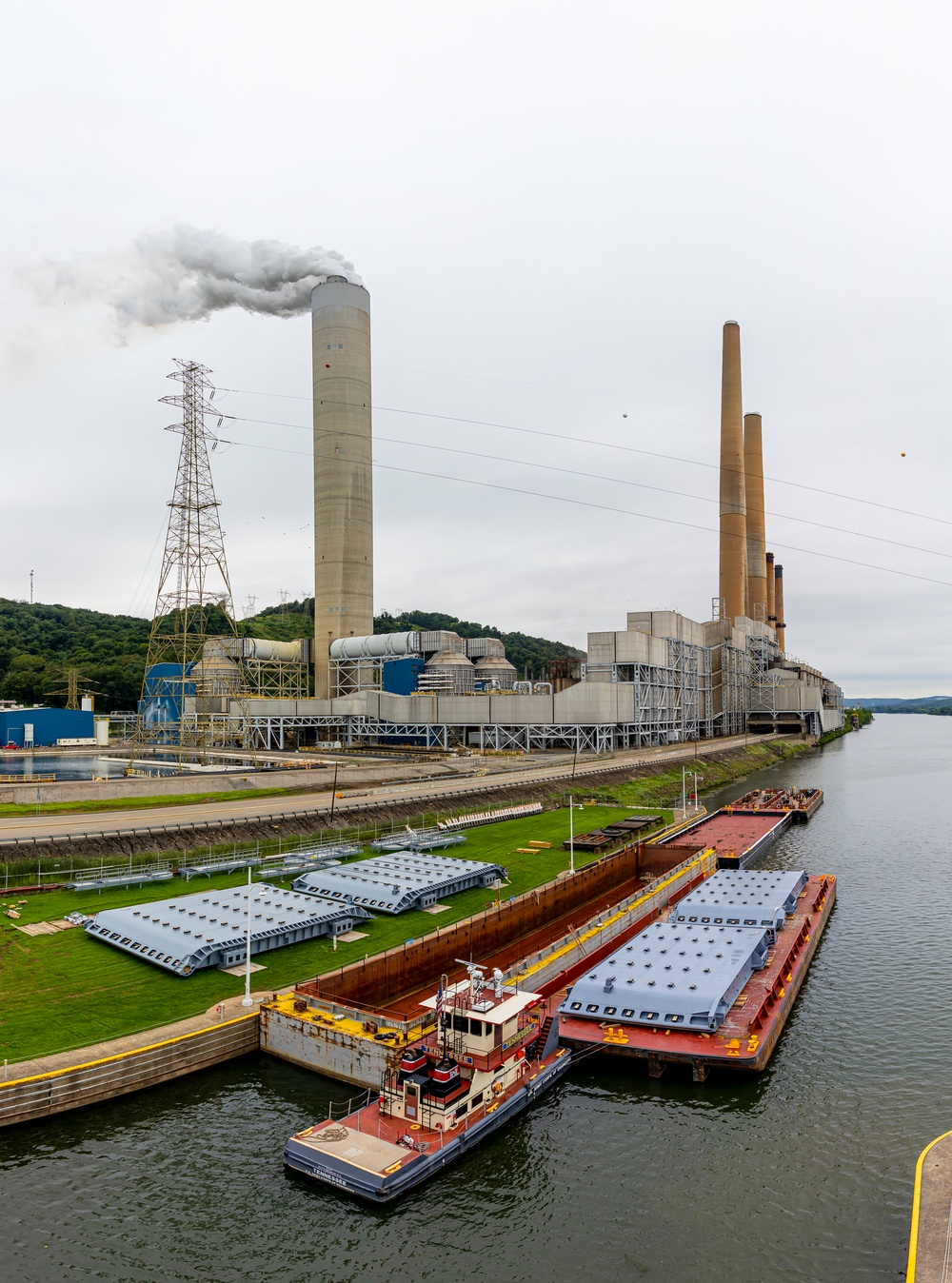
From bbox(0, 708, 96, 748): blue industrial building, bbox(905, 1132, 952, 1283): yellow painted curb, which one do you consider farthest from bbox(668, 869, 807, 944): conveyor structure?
bbox(0, 708, 96, 748): blue industrial building

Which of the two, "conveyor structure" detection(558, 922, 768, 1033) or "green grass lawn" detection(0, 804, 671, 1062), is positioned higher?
"green grass lawn" detection(0, 804, 671, 1062)

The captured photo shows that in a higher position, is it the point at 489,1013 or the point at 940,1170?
the point at 489,1013

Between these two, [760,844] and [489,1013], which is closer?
[489,1013]

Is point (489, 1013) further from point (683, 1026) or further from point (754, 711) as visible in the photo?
point (754, 711)

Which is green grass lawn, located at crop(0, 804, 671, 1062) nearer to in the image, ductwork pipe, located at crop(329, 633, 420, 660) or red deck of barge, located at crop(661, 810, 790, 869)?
red deck of barge, located at crop(661, 810, 790, 869)

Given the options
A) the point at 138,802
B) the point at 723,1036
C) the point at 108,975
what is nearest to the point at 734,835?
the point at 723,1036

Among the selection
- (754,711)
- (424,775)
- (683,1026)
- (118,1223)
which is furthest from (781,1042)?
(754,711)

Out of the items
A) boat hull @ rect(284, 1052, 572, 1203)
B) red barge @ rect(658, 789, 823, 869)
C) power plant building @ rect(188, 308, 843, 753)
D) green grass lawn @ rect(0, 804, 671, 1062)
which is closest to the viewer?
boat hull @ rect(284, 1052, 572, 1203)
